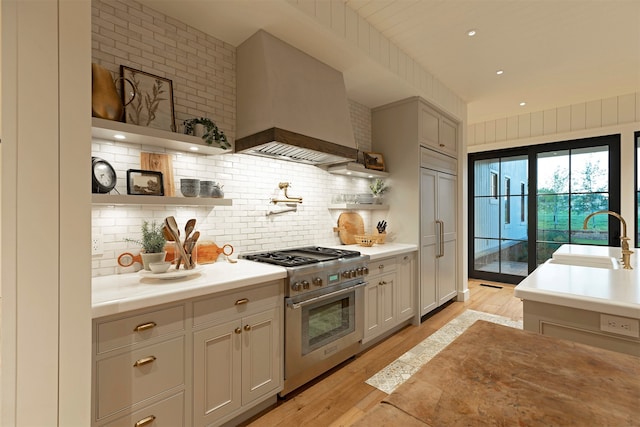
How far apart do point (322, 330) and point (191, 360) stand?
1.04 meters

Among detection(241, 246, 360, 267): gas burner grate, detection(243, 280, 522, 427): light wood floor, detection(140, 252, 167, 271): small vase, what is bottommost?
detection(243, 280, 522, 427): light wood floor

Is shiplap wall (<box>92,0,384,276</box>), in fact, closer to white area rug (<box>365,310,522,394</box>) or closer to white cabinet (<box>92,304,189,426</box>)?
white cabinet (<box>92,304,189,426</box>)

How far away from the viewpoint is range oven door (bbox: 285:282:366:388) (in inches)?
81.6

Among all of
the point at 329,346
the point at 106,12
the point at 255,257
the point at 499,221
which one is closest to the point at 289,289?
the point at 255,257

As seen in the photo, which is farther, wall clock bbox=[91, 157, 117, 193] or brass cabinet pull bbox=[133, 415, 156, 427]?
wall clock bbox=[91, 157, 117, 193]

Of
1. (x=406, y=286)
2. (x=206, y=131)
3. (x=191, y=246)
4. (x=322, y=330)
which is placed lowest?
(x=322, y=330)

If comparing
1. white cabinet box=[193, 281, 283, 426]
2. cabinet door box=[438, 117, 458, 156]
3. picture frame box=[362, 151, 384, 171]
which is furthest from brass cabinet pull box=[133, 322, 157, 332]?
cabinet door box=[438, 117, 458, 156]

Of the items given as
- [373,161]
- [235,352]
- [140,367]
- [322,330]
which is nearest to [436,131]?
[373,161]

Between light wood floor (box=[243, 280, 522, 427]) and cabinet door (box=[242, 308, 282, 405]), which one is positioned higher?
cabinet door (box=[242, 308, 282, 405])

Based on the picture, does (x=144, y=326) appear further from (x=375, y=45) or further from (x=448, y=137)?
(x=448, y=137)

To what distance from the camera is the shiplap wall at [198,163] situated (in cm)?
183

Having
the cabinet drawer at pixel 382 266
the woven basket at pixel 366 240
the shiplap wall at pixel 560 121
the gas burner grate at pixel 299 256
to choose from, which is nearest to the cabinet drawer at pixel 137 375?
the gas burner grate at pixel 299 256

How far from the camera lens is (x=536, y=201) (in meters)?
4.93

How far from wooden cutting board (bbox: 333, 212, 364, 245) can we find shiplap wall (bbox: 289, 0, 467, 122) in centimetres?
160
